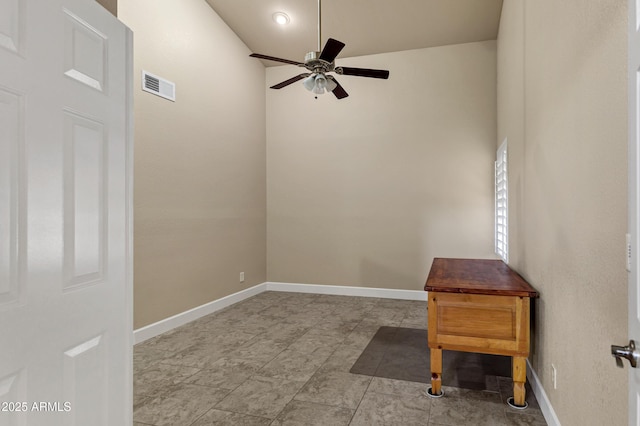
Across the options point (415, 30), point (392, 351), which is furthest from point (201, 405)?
point (415, 30)

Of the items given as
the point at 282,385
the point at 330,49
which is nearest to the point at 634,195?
the point at 282,385

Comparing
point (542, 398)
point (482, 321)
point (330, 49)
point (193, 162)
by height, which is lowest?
point (542, 398)

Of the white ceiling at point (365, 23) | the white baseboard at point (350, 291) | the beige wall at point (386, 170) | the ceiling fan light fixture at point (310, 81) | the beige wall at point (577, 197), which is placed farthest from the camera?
the white baseboard at point (350, 291)

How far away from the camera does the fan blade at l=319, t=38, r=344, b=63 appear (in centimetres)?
297

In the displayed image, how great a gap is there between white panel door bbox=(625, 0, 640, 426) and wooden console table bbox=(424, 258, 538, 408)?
153 centimetres

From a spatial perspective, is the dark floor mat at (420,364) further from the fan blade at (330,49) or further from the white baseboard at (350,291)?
the fan blade at (330,49)

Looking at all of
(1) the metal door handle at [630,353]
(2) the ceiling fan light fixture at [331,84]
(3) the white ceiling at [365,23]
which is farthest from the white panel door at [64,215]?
(3) the white ceiling at [365,23]

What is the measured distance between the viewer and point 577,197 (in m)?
1.73

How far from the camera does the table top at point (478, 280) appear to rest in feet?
7.97

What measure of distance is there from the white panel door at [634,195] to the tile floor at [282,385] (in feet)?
5.12

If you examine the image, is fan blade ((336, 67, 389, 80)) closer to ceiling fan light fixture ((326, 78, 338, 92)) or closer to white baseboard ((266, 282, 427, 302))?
ceiling fan light fixture ((326, 78, 338, 92))

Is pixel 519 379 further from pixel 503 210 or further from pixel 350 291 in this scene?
pixel 350 291

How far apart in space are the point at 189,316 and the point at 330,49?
3233 mm

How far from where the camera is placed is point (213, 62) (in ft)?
15.7
